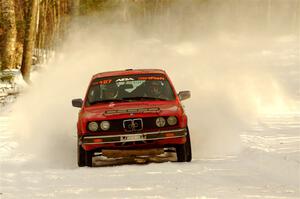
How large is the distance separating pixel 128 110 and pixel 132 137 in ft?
1.58

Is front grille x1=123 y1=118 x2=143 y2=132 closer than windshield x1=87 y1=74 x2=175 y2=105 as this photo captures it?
Answer: Yes

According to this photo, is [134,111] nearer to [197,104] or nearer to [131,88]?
[131,88]

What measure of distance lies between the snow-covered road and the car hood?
2.70 feet

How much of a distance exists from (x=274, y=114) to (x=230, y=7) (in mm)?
74044

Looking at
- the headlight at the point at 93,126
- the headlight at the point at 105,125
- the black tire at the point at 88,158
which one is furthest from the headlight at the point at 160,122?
the black tire at the point at 88,158

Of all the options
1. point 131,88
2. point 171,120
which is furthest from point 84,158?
point 131,88

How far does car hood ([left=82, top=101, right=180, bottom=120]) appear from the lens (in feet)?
28.6

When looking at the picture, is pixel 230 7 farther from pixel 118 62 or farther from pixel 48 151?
pixel 48 151

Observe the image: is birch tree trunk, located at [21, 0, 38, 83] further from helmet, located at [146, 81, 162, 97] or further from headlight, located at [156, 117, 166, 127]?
headlight, located at [156, 117, 166, 127]

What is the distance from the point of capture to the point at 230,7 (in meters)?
88.0

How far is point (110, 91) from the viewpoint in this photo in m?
10.1

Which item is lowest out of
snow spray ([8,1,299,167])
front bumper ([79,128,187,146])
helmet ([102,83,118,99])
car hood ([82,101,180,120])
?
snow spray ([8,1,299,167])

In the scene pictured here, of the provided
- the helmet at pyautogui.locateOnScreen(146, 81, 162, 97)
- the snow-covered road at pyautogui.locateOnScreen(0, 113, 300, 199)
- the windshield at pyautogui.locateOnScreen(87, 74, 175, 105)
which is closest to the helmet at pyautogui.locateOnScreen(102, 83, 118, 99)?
the windshield at pyautogui.locateOnScreen(87, 74, 175, 105)

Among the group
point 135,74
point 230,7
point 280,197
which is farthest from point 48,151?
point 230,7
